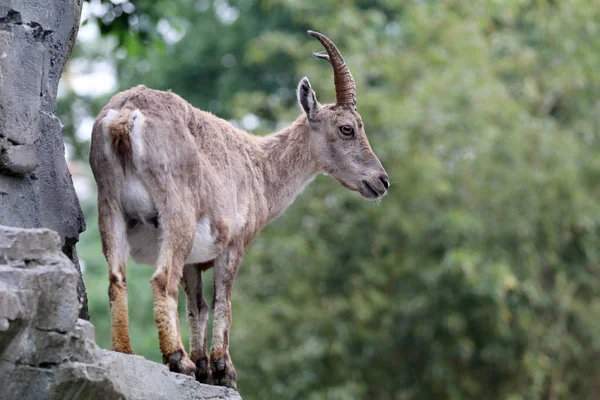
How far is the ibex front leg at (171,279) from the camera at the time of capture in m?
6.13

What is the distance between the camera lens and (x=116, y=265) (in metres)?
→ 6.17

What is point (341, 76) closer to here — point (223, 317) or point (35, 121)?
point (223, 317)

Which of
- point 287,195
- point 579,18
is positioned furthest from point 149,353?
point 287,195

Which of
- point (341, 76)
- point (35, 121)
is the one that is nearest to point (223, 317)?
point (35, 121)

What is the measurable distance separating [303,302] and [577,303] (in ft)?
13.5

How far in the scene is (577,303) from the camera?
1579 centimetres

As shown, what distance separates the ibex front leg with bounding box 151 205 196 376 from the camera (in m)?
6.13

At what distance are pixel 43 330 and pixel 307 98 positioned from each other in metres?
3.59

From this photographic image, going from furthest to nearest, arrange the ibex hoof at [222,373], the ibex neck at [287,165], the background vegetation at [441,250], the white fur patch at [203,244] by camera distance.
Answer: the background vegetation at [441,250]
the ibex neck at [287,165]
the ibex hoof at [222,373]
the white fur patch at [203,244]

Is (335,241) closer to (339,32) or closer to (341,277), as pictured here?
(341,277)

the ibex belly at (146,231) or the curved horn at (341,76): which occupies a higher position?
the curved horn at (341,76)

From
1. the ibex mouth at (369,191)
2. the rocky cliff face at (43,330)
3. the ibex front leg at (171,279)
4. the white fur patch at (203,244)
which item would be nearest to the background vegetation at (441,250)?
the ibex mouth at (369,191)

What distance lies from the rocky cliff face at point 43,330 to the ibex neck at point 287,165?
2823mm

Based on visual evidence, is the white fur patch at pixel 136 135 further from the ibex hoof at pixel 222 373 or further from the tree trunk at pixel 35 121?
the ibex hoof at pixel 222 373
